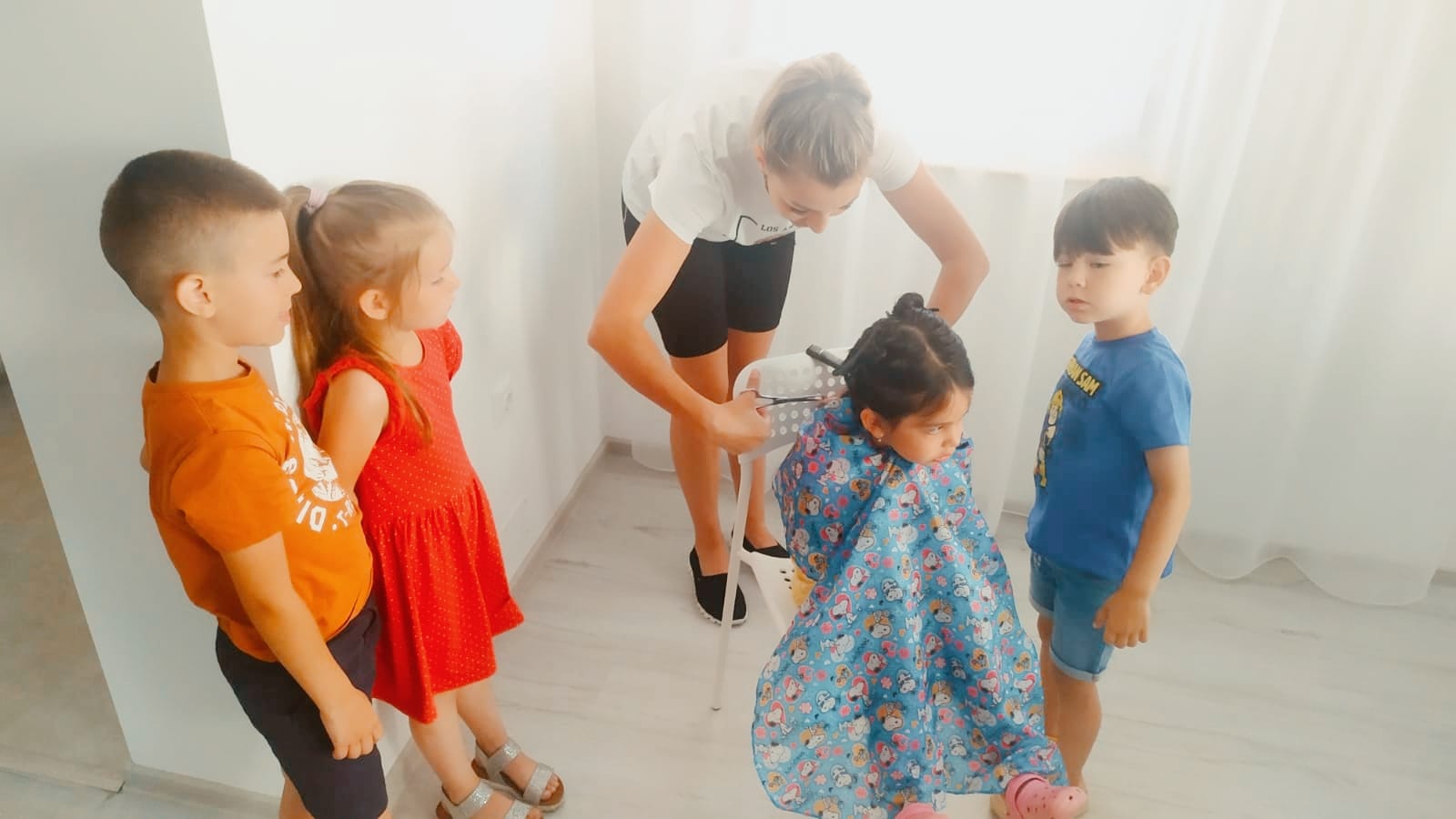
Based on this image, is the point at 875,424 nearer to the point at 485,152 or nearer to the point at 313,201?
the point at 313,201

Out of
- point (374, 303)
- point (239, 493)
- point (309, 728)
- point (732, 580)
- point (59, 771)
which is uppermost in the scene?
point (374, 303)

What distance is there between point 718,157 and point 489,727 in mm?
968

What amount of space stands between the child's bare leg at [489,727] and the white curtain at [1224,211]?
3.24 feet

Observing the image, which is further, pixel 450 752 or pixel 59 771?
pixel 59 771

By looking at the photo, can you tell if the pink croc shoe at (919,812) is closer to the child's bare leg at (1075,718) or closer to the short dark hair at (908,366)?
the child's bare leg at (1075,718)

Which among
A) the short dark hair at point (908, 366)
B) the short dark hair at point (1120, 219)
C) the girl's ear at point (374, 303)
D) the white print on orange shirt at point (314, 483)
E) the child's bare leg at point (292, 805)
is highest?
the short dark hair at point (1120, 219)

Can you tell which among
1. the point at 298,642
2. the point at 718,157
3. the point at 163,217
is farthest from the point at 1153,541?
the point at 163,217

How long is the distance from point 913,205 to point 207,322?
1050 mm

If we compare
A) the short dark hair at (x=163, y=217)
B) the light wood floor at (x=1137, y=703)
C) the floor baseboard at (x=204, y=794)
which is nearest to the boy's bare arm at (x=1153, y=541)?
the light wood floor at (x=1137, y=703)

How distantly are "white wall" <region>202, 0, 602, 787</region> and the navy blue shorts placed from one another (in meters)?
0.33

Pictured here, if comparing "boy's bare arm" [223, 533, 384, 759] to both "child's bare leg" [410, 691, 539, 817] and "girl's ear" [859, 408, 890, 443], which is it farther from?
"girl's ear" [859, 408, 890, 443]

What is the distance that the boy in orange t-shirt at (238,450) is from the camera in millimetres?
947

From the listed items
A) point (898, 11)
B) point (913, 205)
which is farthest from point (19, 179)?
point (898, 11)

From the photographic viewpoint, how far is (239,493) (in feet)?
3.17
